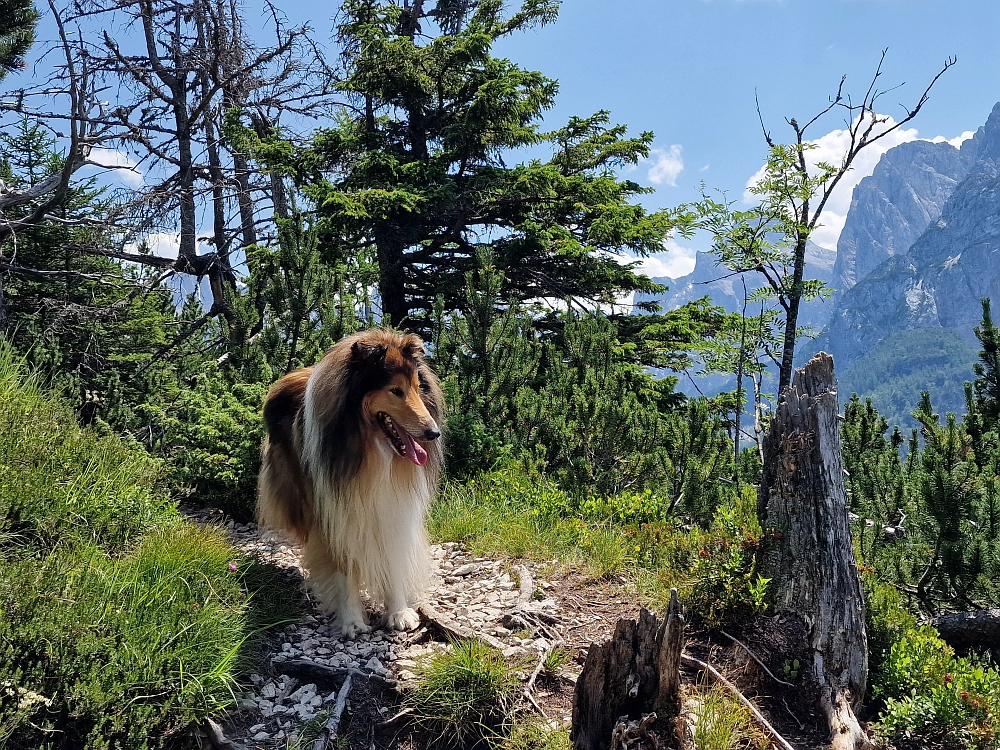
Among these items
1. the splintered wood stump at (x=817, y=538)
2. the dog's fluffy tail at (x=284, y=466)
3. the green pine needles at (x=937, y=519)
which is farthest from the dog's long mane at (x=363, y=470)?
the green pine needles at (x=937, y=519)

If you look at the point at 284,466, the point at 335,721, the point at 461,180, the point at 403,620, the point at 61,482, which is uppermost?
the point at 461,180

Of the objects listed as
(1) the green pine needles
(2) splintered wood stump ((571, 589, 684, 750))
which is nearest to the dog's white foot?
(2) splintered wood stump ((571, 589, 684, 750))

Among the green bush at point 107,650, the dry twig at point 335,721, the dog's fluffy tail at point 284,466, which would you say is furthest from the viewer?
the dog's fluffy tail at point 284,466

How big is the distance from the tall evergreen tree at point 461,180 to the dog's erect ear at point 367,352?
5.04 m

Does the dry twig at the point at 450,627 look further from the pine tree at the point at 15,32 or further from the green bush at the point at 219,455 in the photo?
the pine tree at the point at 15,32

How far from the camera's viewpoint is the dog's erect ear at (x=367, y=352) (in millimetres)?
3355

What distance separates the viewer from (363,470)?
353 cm

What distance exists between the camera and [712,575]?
365cm

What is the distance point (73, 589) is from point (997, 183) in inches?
8830

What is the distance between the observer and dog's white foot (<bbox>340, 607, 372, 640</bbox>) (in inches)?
145

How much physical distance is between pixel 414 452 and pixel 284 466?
1.44m

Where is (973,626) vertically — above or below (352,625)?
above

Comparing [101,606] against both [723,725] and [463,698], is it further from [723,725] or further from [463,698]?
[723,725]

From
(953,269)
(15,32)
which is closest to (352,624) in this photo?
(15,32)
